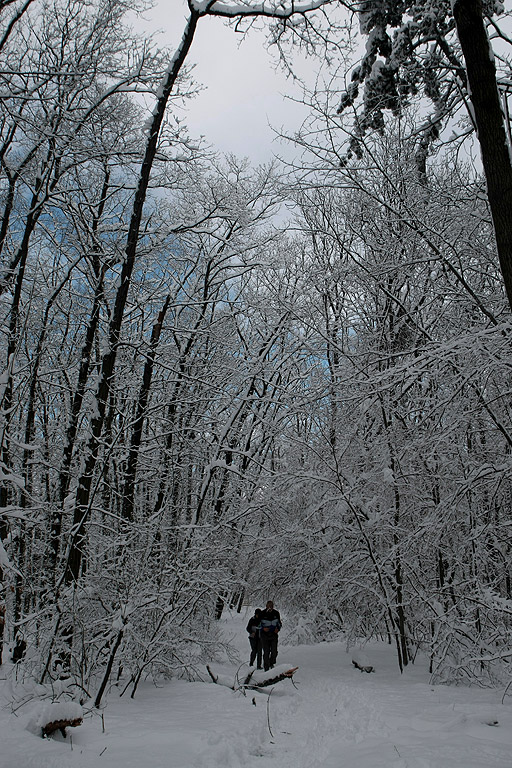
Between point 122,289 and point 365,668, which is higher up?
point 122,289

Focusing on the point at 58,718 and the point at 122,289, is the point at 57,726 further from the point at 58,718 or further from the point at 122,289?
the point at 122,289

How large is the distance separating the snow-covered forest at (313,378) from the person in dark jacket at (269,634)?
38.4 inches

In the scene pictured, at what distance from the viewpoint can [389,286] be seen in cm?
974

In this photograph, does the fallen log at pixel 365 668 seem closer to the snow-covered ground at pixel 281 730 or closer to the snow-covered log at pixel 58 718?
the snow-covered ground at pixel 281 730

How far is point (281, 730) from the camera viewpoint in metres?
5.79

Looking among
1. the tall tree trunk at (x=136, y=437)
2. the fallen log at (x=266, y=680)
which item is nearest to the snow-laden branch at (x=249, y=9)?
the tall tree trunk at (x=136, y=437)

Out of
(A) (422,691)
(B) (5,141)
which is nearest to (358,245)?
(B) (5,141)

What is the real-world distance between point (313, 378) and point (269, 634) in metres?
5.60

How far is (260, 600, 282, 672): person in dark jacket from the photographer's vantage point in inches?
399

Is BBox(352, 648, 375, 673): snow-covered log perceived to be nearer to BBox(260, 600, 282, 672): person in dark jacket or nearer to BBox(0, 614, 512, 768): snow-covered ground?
BBox(0, 614, 512, 768): snow-covered ground

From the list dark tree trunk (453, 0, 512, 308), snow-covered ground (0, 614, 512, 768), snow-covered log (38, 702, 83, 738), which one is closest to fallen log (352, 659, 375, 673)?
snow-covered ground (0, 614, 512, 768)

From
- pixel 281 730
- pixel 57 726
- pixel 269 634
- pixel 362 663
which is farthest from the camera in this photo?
pixel 269 634

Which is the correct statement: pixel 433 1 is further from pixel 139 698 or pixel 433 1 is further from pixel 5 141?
pixel 139 698

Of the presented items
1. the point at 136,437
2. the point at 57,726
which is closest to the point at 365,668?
the point at 136,437
